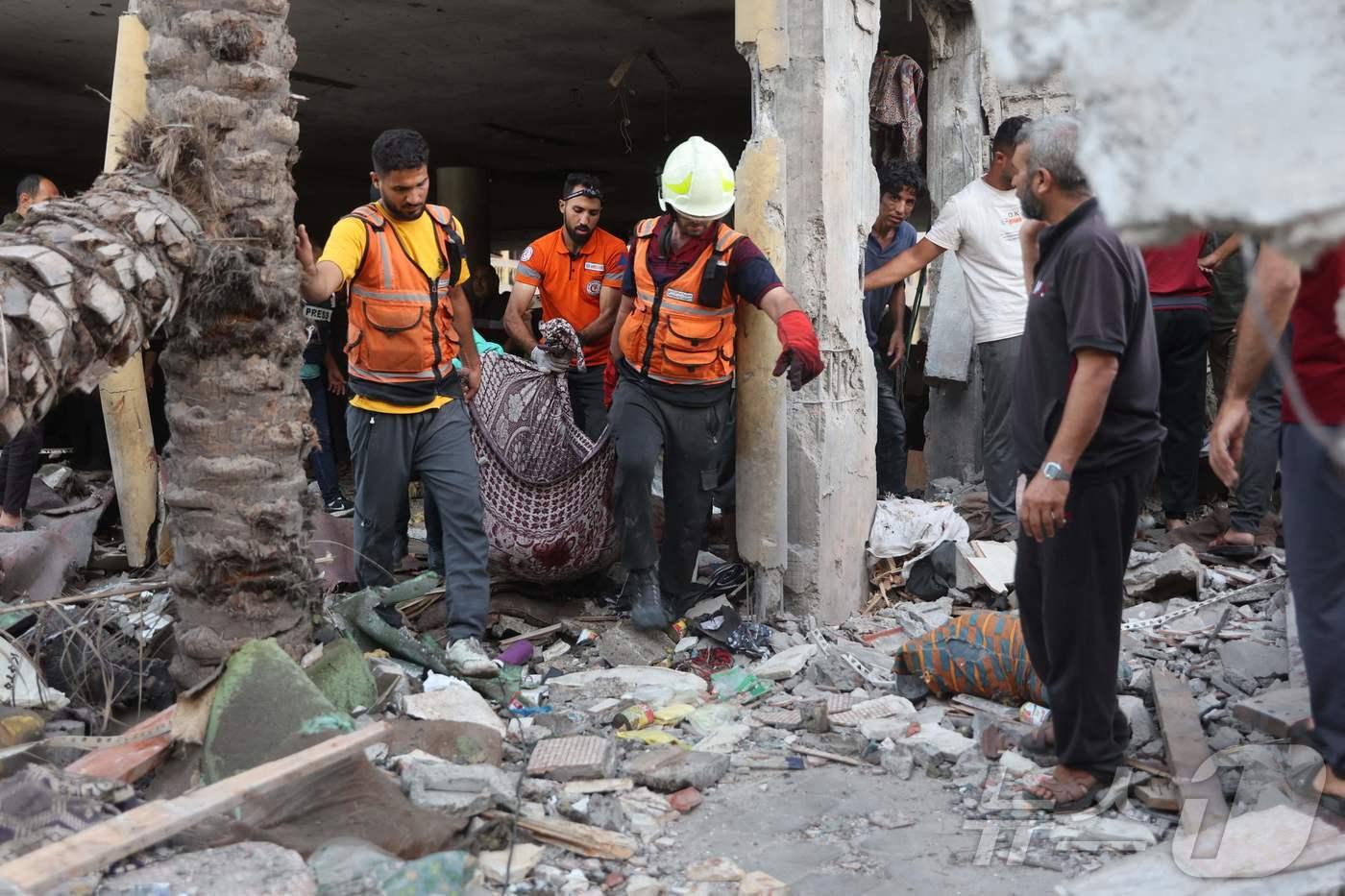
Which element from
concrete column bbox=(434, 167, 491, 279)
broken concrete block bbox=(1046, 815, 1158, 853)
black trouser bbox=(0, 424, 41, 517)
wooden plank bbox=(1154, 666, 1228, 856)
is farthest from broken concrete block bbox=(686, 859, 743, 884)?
concrete column bbox=(434, 167, 491, 279)

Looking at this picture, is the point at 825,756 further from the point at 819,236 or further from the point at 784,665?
the point at 819,236

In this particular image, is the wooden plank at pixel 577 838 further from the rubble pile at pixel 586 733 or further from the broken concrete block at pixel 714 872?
the broken concrete block at pixel 714 872

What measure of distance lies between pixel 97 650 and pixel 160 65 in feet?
6.28

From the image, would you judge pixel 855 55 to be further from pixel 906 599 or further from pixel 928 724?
pixel 928 724

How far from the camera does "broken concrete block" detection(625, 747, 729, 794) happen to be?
3.75 meters

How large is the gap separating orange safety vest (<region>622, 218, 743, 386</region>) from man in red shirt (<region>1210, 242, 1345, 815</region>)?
248cm

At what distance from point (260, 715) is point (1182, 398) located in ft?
16.3

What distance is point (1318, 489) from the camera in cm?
292

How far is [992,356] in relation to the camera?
621 cm

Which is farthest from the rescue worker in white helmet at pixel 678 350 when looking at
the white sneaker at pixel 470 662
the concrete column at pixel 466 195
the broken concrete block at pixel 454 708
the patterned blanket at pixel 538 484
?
the concrete column at pixel 466 195

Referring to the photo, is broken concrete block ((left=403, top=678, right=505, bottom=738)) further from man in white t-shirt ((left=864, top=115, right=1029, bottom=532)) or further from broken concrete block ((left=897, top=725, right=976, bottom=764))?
man in white t-shirt ((left=864, top=115, right=1029, bottom=532))

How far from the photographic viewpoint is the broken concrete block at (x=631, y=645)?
5074 mm

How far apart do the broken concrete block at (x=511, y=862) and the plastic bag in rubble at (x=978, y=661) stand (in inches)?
70.9

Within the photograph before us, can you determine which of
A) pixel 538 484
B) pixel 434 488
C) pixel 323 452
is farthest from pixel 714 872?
pixel 323 452
